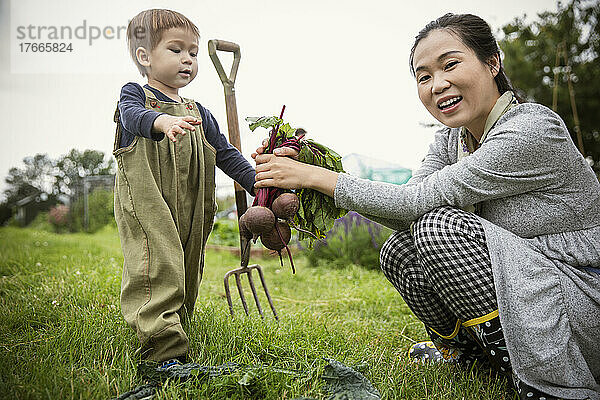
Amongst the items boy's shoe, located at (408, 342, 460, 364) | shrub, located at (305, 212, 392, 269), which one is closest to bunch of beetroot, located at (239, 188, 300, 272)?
boy's shoe, located at (408, 342, 460, 364)

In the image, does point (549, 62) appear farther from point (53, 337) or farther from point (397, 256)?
point (53, 337)

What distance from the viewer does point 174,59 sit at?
1701 mm

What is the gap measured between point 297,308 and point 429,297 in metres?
1.17

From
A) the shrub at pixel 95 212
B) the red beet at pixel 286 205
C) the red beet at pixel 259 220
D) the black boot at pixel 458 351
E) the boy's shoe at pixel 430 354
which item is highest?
the red beet at pixel 286 205

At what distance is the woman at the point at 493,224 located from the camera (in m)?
1.32

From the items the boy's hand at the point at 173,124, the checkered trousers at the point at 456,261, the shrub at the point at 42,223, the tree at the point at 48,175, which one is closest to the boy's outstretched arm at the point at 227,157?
the boy's hand at the point at 173,124

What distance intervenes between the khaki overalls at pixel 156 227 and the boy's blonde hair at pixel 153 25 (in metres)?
0.17

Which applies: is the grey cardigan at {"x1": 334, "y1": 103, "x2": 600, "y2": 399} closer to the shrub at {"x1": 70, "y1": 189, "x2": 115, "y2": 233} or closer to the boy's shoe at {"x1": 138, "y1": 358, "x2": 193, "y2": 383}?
the boy's shoe at {"x1": 138, "y1": 358, "x2": 193, "y2": 383}

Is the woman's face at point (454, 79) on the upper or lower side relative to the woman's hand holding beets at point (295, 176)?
upper

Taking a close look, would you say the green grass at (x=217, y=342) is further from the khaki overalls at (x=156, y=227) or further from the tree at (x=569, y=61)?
the tree at (x=569, y=61)

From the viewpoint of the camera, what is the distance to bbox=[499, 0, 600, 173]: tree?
22.2 ft

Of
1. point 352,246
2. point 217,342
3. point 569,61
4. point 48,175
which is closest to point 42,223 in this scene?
point 48,175

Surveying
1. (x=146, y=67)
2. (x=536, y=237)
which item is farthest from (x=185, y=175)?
(x=536, y=237)

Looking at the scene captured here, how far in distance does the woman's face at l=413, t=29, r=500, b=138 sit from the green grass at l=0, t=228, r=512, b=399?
81 cm
